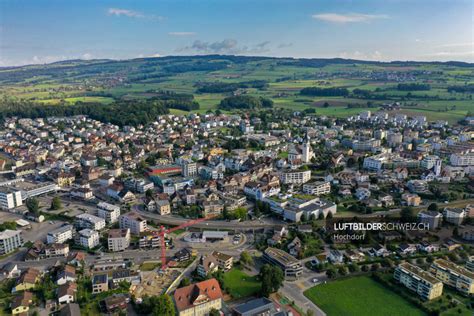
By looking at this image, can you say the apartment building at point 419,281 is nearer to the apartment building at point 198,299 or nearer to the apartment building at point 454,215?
the apartment building at point 454,215

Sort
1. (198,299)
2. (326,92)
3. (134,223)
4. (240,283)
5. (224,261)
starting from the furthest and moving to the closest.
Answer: (326,92) < (134,223) < (224,261) < (240,283) < (198,299)

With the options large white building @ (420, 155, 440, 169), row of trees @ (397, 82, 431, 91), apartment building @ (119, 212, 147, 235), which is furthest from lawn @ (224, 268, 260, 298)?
row of trees @ (397, 82, 431, 91)

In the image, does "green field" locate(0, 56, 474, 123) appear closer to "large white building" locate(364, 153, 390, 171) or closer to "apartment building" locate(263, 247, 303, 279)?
→ "large white building" locate(364, 153, 390, 171)

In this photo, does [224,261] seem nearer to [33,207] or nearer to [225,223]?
[225,223]

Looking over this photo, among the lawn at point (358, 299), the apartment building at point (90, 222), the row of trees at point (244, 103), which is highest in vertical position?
the row of trees at point (244, 103)

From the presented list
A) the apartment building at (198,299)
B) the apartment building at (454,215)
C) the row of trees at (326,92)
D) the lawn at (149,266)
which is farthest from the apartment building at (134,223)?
the row of trees at (326,92)

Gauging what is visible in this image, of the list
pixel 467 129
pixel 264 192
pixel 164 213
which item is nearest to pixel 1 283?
pixel 164 213

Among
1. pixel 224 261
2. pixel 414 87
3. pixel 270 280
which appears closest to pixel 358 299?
pixel 270 280

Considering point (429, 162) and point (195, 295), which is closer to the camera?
point (195, 295)
